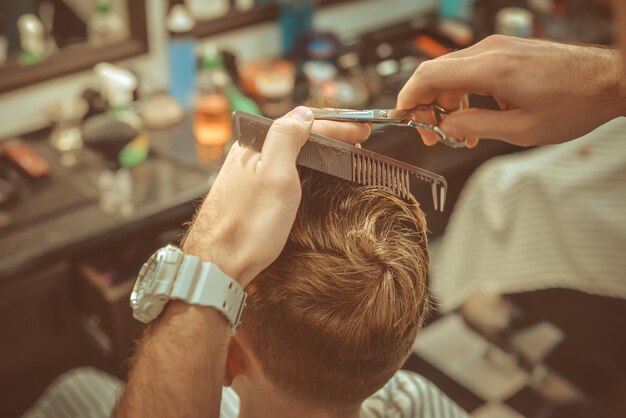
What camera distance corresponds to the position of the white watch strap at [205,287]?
977mm

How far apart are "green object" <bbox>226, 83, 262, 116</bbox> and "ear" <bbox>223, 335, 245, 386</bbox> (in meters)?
1.67

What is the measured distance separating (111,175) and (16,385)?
0.75 metres

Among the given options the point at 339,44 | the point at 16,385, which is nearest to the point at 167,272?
the point at 16,385

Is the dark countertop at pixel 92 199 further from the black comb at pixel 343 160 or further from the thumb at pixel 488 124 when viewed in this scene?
the black comb at pixel 343 160

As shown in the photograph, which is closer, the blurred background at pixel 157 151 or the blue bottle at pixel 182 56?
the blurred background at pixel 157 151

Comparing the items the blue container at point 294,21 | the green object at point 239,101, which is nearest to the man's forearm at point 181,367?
the green object at point 239,101

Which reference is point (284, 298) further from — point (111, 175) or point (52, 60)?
point (52, 60)

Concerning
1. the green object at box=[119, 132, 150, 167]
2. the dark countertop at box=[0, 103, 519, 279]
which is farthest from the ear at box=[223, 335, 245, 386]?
the green object at box=[119, 132, 150, 167]

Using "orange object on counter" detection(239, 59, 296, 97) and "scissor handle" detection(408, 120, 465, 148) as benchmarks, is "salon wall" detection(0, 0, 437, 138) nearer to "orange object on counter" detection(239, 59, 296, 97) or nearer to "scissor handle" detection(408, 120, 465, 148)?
"orange object on counter" detection(239, 59, 296, 97)

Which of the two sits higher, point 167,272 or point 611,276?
point 167,272

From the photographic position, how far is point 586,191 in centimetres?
264

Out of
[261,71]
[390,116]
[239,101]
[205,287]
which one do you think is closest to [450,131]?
[390,116]

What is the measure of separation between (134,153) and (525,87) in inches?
65.9

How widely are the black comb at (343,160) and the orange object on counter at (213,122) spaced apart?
1.66m
